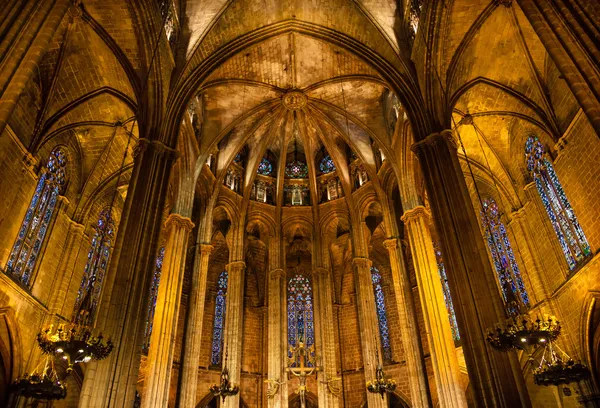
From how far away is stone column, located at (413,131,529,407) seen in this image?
9.69 m

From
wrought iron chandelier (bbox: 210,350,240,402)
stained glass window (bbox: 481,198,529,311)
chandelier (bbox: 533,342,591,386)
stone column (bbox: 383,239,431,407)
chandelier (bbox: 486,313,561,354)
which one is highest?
stained glass window (bbox: 481,198,529,311)

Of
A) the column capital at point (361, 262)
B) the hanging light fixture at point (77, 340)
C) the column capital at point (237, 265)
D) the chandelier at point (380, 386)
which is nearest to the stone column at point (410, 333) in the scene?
the chandelier at point (380, 386)

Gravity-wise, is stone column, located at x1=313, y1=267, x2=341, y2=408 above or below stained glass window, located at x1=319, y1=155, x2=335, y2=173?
below

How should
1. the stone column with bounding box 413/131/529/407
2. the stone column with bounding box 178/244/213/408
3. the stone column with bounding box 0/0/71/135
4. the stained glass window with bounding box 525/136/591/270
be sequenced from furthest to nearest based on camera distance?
the stone column with bounding box 178/244/213/408
the stained glass window with bounding box 525/136/591/270
the stone column with bounding box 413/131/529/407
the stone column with bounding box 0/0/71/135

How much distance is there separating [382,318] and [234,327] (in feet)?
29.3

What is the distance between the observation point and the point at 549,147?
15.5m

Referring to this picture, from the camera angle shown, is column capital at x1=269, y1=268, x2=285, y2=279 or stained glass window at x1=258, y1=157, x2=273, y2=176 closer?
column capital at x1=269, y1=268, x2=285, y2=279

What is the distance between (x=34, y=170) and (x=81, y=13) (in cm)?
522

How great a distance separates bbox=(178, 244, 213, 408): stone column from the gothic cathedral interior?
0.07 metres

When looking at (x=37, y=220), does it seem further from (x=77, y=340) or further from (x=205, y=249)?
(x=77, y=340)

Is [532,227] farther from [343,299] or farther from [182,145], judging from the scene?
[182,145]

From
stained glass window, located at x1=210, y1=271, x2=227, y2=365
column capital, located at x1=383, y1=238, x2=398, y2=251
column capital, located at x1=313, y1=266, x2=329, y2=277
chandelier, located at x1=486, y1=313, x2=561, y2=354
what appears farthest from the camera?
stained glass window, located at x1=210, y1=271, x2=227, y2=365

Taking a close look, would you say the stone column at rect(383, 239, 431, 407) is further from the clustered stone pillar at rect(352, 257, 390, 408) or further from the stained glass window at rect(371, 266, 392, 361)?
the stained glass window at rect(371, 266, 392, 361)

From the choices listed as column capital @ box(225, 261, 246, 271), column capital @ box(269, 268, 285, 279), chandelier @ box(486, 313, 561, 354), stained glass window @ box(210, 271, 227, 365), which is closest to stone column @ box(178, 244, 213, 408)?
column capital @ box(225, 261, 246, 271)
